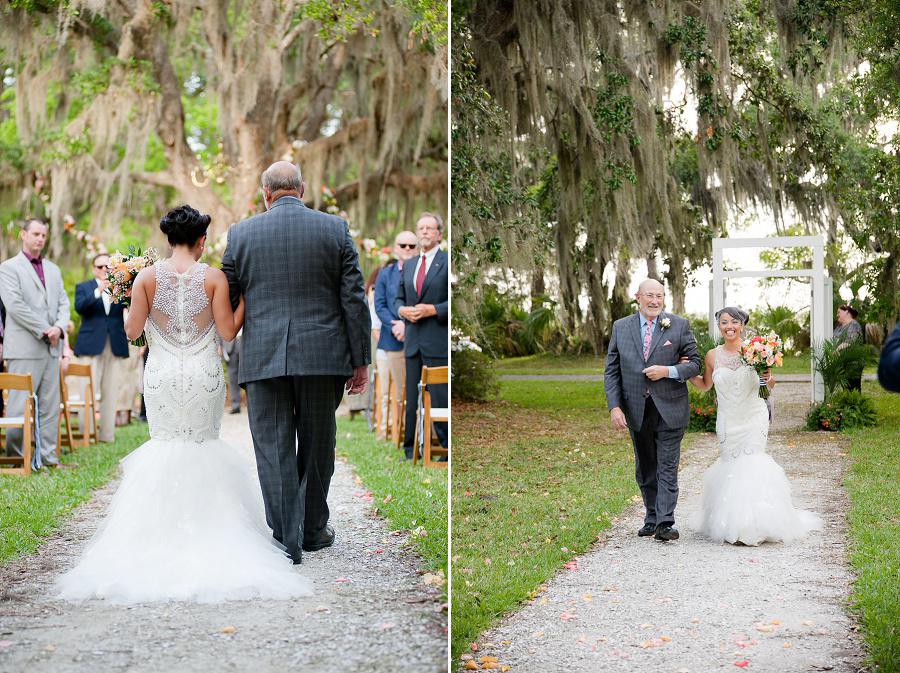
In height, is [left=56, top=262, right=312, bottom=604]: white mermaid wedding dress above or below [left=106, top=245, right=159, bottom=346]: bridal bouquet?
below

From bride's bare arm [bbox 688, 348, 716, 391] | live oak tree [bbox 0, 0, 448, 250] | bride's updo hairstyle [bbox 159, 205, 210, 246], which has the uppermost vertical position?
live oak tree [bbox 0, 0, 448, 250]

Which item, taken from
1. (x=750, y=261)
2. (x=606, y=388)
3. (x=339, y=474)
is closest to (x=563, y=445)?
(x=606, y=388)

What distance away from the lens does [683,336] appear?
15.5ft

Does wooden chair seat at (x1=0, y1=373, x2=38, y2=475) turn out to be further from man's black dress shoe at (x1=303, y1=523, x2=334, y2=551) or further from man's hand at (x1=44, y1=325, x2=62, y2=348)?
man's black dress shoe at (x1=303, y1=523, x2=334, y2=551)

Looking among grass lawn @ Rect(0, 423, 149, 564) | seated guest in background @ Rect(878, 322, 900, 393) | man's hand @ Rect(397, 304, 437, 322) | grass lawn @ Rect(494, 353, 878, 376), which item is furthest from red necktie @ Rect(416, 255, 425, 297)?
seated guest in background @ Rect(878, 322, 900, 393)

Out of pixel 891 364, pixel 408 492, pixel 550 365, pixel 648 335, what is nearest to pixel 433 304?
pixel 550 365

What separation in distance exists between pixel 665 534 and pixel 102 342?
16.3 ft

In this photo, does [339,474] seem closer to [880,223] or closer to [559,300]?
[559,300]

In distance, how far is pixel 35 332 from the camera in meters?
6.29

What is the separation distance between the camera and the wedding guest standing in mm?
3979

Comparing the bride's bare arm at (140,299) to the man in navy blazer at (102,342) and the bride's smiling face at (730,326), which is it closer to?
the bride's smiling face at (730,326)

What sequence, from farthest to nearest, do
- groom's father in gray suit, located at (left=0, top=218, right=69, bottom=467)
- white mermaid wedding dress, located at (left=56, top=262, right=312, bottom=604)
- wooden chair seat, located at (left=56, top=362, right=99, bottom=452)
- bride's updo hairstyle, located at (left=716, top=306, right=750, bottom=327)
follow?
1. wooden chair seat, located at (left=56, top=362, right=99, bottom=452)
2. groom's father in gray suit, located at (left=0, top=218, right=69, bottom=467)
3. bride's updo hairstyle, located at (left=716, top=306, right=750, bottom=327)
4. white mermaid wedding dress, located at (left=56, top=262, right=312, bottom=604)

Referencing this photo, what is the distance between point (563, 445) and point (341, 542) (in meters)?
2.18

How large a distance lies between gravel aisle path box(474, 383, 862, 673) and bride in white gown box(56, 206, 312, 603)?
98cm
